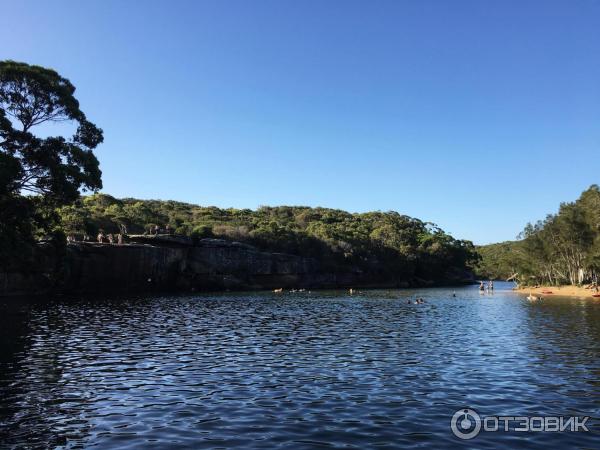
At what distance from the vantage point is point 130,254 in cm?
8381

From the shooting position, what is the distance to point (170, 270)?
309ft

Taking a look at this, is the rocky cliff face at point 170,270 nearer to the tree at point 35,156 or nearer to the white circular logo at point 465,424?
the tree at point 35,156

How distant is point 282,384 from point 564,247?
315ft

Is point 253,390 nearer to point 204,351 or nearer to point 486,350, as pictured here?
point 204,351

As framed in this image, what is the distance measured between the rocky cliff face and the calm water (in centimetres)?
4113

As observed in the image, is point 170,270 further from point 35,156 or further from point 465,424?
point 465,424

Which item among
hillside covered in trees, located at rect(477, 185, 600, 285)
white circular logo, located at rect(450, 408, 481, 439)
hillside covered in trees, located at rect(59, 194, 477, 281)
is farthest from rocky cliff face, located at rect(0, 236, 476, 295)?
white circular logo, located at rect(450, 408, 481, 439)

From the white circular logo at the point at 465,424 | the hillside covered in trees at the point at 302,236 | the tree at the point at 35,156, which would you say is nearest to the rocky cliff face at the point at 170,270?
the hillside covered in trees at the point at 302,236

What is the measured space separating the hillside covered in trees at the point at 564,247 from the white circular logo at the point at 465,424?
7682 centimetres

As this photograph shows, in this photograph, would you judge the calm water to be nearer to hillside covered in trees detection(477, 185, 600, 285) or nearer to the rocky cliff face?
the rocky cliff face

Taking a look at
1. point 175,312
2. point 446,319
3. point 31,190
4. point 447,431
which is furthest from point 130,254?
point 447,431

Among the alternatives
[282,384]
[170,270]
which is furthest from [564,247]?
[282,384]

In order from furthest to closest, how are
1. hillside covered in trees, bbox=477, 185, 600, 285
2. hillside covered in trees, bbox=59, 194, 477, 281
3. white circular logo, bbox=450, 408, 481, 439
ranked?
hillside covered in trees, bbox=59, 194, 477, 281 < hillside covered in trees, bbox=477, 185, 600, 285 < white circular logo, bbox=450, 408, 481, 439

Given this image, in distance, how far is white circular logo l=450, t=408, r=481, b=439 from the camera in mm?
12901
